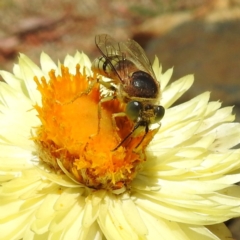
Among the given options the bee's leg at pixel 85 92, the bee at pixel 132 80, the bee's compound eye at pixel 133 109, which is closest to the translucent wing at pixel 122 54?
the bee at pixel 132 80

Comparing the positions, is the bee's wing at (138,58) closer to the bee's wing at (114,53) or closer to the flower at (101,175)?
the bee's wing at (114,53)

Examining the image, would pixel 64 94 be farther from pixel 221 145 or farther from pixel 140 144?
pixel 221 145

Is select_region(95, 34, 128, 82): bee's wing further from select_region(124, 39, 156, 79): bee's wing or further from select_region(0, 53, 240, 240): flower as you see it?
select_region(0, 53, 240, 240): flower

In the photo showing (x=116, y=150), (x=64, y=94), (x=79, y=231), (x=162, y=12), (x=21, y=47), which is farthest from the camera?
(x=162, y=12)

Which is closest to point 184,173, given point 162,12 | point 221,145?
point 221,145

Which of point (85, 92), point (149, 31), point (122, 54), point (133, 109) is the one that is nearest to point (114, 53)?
point (122, 54)

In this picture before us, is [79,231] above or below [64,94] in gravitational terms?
below

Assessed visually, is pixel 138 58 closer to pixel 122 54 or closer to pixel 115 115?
pixel 122 54
